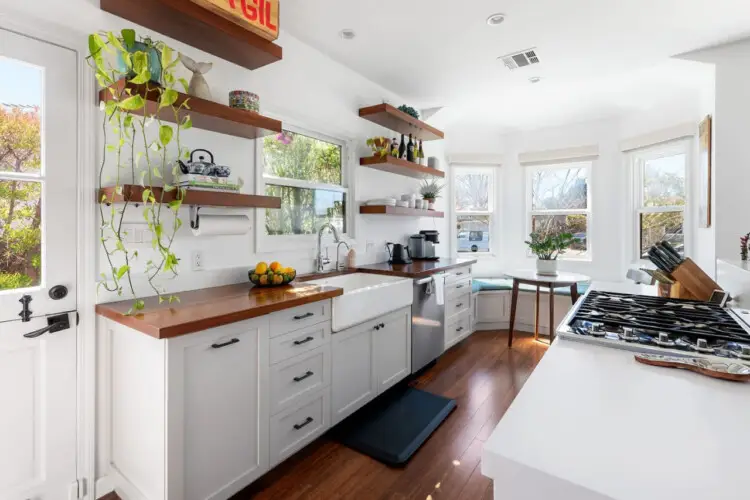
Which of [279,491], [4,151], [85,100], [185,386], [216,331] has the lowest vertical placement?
[279,491]

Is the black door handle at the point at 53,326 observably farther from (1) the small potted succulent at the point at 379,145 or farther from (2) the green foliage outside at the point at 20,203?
(1) the small potted succulent at the point at 379,145

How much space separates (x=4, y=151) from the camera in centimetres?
152

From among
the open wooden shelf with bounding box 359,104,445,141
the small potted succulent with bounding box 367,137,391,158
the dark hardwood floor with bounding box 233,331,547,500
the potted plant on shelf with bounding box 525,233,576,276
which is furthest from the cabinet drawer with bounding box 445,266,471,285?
the open wooden shelf with bounding box 359,104,445,141

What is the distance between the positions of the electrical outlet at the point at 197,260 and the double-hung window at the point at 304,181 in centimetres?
50

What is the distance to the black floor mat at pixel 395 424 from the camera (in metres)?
2.12

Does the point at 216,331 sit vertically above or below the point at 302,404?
above

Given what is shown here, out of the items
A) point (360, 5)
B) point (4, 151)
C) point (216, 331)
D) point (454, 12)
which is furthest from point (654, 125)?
point (4, 151)

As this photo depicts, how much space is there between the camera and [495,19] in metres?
2.47

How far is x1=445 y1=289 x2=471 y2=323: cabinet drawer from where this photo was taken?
11.6 feet

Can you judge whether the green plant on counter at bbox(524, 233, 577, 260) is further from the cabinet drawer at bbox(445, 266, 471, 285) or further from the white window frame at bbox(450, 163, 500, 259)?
the white window frame at bbox(450, 163, 500, 259)

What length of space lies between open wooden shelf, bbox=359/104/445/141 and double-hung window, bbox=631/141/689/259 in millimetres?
2312

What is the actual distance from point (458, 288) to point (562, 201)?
216 centimetres

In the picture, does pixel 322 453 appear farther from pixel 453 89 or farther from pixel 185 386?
pixel 453 89

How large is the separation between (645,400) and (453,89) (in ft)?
11.5
